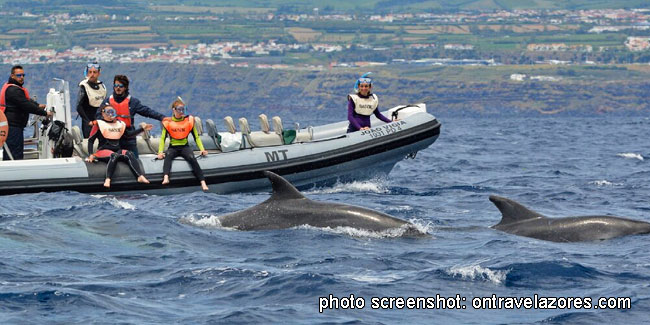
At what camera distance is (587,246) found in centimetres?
1508

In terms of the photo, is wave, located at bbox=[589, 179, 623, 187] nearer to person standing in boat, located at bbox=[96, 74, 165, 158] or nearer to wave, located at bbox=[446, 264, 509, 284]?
person standing in boat, located at bbox=[96, 74, 165, 158]

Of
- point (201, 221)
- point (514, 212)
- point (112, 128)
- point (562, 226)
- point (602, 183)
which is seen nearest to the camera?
point (562, 226)

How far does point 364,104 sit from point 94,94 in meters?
5.46

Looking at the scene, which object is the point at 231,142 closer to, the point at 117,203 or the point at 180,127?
the point at 180,127

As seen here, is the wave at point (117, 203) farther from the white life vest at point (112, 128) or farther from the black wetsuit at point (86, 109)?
the black wetsuit at point (86, 109)

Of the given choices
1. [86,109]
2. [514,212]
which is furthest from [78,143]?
[514,212]

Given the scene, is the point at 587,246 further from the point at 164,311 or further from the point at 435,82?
the point at 435,82

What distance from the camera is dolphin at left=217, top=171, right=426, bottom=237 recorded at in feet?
50.3

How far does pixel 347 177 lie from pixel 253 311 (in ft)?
37.6

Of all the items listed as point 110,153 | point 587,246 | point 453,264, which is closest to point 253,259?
point 453,264

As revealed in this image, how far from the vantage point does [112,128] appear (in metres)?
20.0

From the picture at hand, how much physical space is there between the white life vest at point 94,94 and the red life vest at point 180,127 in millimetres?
1563

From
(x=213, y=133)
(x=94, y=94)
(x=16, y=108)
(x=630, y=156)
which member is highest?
(x=94, y=94)

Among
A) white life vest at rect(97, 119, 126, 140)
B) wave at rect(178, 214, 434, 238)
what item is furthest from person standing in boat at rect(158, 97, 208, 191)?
wave at rect(178, 214, 434, 238)
